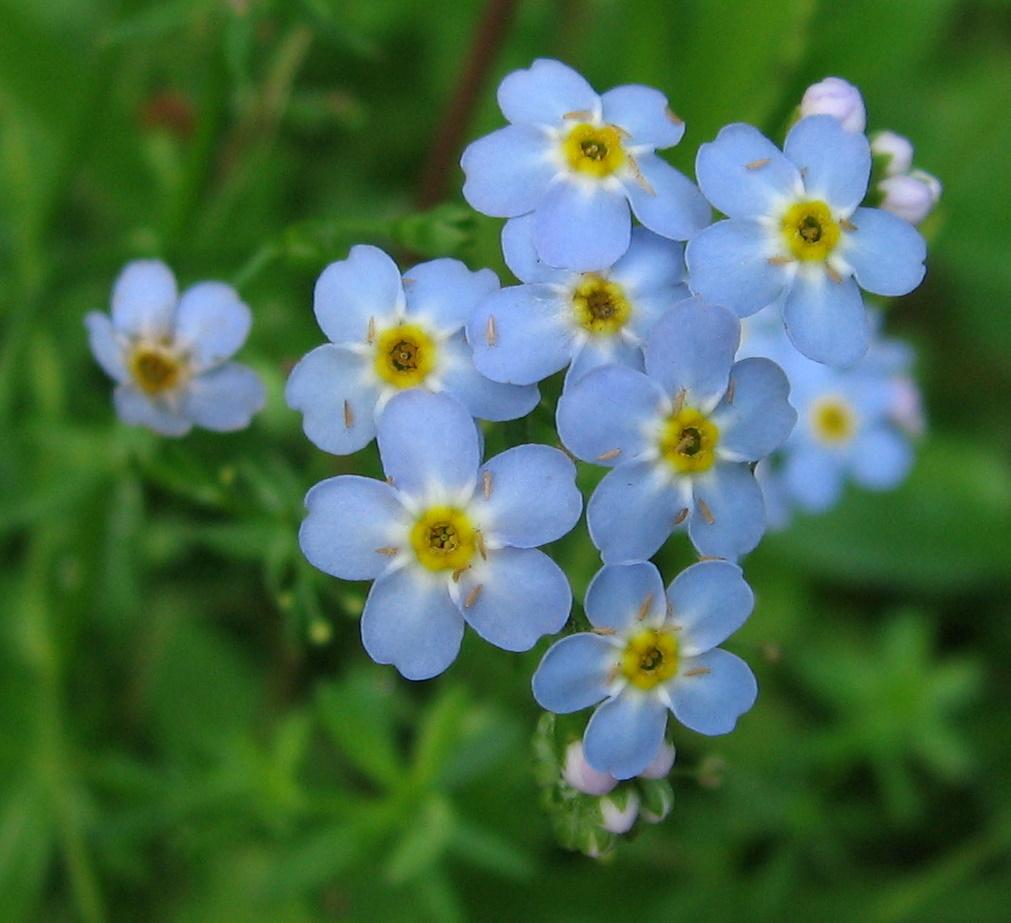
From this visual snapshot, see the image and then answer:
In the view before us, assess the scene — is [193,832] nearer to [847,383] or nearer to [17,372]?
[17,372]

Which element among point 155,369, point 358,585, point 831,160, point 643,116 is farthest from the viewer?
point 358,585

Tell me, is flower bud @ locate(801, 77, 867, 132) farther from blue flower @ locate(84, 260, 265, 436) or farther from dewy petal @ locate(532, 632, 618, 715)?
blue flower @ locate(84, 260, 265, 436)

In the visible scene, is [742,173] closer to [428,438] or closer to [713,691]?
[428,438]

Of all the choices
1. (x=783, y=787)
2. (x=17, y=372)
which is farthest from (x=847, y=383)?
(x=17, y=372)

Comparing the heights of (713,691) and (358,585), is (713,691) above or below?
above

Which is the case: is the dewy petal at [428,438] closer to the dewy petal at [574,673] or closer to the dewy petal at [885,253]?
the dewy petal at [574,673]

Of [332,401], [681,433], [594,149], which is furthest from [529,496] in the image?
[594,149]

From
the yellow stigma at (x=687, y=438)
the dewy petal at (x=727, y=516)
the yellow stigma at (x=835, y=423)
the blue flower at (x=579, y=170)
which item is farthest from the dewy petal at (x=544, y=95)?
the yellow stigma at (x=835, y=423)
